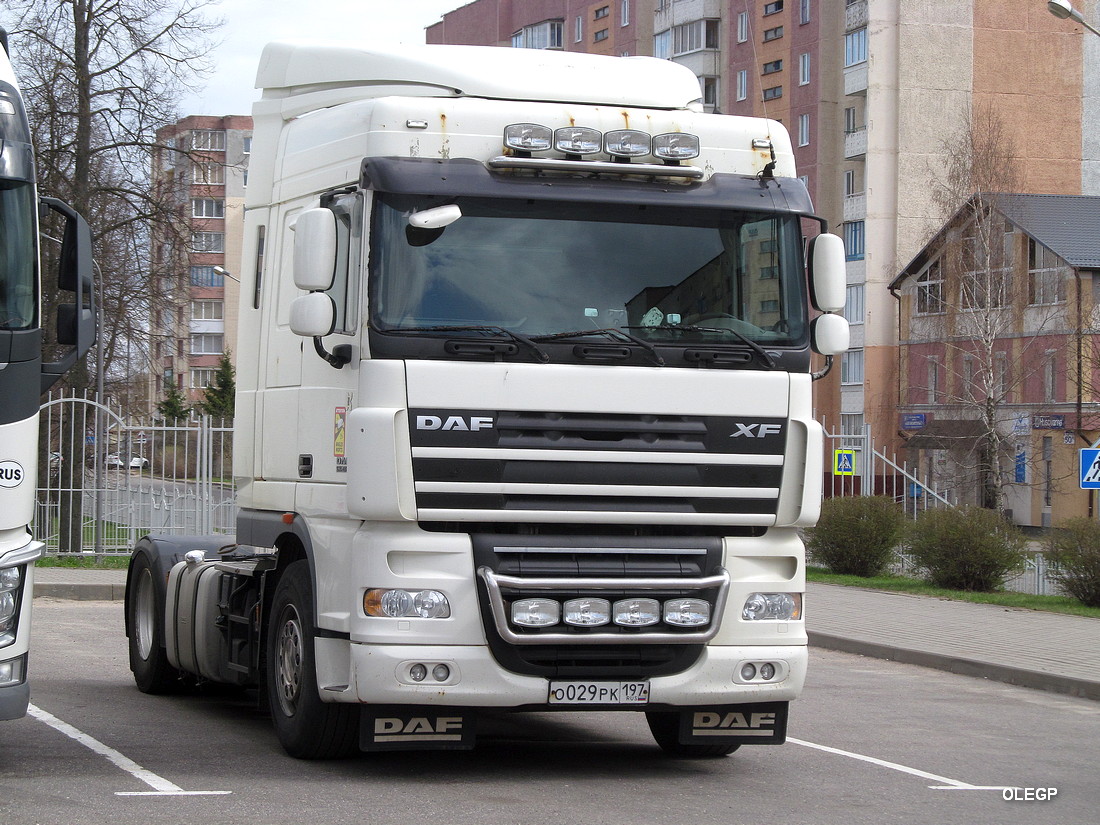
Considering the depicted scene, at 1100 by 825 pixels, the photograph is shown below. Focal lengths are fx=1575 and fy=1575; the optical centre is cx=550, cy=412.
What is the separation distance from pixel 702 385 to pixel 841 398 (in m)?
57.2

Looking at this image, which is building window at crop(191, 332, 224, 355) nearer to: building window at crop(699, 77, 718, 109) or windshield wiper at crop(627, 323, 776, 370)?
building window at crop(699, 77, 718, 109)

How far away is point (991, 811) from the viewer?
7.95 metres

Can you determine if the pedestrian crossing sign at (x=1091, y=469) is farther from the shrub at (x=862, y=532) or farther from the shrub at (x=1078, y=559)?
the shrub at (x=862, y=532)

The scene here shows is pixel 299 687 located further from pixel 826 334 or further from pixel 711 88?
pixel 711 88

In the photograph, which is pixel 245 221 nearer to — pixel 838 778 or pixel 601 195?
pixel 601 195

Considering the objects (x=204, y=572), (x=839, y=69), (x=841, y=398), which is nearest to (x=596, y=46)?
(x=839, y=69)

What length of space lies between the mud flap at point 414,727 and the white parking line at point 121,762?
0.79m

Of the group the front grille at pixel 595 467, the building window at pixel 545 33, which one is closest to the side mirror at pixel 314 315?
the front grille at pixel 595 467

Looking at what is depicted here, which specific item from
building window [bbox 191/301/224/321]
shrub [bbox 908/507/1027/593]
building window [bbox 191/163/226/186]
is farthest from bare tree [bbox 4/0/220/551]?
building window [bbox 191/301/224/321]

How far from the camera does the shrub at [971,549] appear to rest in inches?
856

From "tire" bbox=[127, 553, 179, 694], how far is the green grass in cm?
1166

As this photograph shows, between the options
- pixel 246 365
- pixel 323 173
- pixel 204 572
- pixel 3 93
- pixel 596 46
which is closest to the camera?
pixel 3 93

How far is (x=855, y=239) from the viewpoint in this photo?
63.8 m

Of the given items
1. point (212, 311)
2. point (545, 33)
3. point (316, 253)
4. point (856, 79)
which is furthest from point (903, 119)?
point (316, 253)
